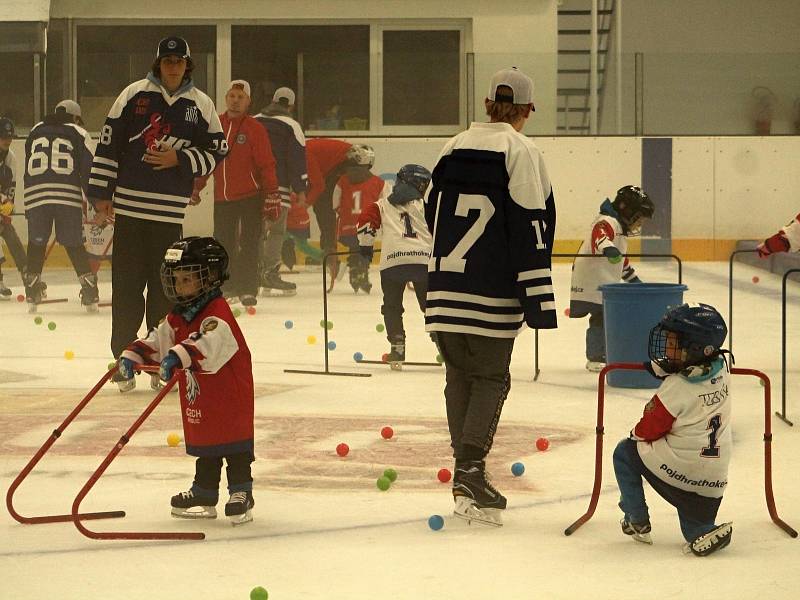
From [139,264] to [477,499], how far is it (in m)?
3.34

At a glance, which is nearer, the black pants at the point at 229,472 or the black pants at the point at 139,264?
the black pants at the point at 229,472

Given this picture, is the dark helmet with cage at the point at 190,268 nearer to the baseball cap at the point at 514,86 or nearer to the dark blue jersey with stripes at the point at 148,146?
the baseball cap at the point at 514,86

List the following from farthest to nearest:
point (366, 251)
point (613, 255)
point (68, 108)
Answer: point (68, 108)
point (366, 251)
point (613, 255)

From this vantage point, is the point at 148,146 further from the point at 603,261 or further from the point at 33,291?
the point at 33,291

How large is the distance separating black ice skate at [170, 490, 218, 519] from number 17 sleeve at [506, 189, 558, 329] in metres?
1.25

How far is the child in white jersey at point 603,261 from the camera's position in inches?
346

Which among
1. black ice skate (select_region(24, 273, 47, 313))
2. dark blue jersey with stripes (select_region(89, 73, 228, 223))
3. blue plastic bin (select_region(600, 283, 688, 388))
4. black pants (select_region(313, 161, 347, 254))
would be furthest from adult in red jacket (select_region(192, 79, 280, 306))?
blue plastic bin (select_region(600, 283, 688, 388))

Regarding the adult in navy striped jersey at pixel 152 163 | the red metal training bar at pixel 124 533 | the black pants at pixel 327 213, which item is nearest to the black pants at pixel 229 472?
the red metal training bar at pixel 124 533

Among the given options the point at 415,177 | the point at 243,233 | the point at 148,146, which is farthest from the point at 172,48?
the point at 243,233

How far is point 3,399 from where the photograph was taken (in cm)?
772

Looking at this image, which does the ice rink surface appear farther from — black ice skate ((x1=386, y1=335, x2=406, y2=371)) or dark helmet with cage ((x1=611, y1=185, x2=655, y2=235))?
dark helmet with cage ((x1=611, y1=185, x2=655, y2=235))

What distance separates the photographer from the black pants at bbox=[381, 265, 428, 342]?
8928 mm

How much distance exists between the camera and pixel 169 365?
183 inches

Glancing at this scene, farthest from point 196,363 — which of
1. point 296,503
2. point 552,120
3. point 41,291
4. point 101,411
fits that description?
point 552,120
